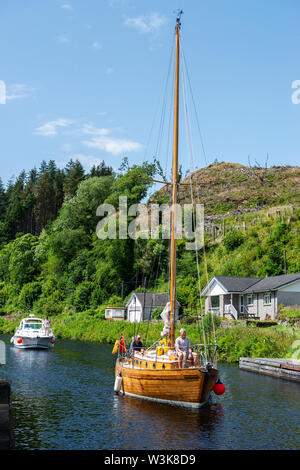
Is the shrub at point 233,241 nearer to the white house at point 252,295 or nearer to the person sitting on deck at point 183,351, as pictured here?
the white house at point 252,295

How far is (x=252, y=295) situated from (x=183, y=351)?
36280mm

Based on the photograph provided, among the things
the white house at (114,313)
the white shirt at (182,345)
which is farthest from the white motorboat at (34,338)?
the white shirt at (182,345)

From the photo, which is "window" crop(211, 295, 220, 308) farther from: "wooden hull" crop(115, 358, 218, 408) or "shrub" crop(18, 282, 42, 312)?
"shrub" crop(18, 282, 42, 312)

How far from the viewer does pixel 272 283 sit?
55.3 meters

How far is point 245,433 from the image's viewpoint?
18.2 metres

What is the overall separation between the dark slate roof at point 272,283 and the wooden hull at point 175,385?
3195cm

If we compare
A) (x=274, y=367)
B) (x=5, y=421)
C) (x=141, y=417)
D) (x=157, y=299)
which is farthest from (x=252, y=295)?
(x=5, y=421)

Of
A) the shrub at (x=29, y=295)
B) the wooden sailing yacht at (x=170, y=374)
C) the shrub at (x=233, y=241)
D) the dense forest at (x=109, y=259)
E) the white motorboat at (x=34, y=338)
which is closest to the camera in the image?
the wooden sailing yacht at (x=170, y=374)

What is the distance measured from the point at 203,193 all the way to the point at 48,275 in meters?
78.6

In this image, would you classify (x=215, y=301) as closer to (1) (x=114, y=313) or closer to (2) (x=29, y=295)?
(1) (x=114, y=313)

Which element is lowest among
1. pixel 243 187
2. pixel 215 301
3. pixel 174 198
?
pixel 215 301

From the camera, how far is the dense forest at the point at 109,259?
236ft
